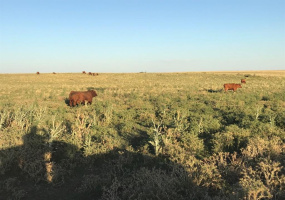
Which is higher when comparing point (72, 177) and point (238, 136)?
point (238, 136)

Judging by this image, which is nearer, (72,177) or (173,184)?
(173,184)

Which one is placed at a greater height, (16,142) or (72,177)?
(16,142)

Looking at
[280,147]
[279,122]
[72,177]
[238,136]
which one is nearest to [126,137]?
[72,177]

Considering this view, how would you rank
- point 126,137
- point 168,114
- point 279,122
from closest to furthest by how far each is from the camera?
point 126,137 → point 279,122 → point 168,114

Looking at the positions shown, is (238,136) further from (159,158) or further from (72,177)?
(72,177)

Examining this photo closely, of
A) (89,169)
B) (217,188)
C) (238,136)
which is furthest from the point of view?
(238,136)

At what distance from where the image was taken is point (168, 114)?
9656 millimetres

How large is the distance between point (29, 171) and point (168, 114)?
620 cm

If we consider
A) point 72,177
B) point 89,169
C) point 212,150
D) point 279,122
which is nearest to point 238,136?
point 212,150

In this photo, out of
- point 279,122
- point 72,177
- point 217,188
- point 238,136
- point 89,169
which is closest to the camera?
point 217,188

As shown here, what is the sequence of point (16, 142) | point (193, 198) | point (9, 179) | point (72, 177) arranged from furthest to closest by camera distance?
point (16, 142)
point (72, 177)
point (9, 179)
point (193, 198)

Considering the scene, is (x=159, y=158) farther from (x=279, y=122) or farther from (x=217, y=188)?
(x=279, y=122)

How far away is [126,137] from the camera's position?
23.1 feet

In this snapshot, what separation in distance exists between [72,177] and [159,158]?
206 cm
